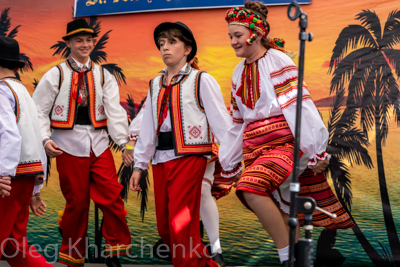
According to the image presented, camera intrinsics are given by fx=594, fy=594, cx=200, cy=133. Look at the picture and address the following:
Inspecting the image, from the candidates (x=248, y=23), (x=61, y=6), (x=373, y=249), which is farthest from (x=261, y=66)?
(x=61, y=6)

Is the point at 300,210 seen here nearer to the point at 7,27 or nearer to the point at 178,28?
the point at 178,28

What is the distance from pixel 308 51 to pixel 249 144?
146 cm

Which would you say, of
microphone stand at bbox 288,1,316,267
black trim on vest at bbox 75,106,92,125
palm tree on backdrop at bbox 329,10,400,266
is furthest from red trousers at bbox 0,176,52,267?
palm tree on backdrop at bbox 329,10,400,266

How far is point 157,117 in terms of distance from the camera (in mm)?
4012

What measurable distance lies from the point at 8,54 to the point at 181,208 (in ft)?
4.88

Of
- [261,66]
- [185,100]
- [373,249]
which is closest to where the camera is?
[261,66]

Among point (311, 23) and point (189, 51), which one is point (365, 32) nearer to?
point (311, 23)

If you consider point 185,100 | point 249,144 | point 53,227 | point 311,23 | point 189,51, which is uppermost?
point 311,23

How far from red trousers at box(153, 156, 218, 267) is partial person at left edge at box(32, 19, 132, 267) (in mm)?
760

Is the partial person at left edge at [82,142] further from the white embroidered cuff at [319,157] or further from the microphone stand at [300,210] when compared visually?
the microphone stand at [300,210]

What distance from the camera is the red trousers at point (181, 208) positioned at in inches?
147

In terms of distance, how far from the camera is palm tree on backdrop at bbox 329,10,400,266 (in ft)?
14.7

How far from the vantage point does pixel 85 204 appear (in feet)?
15.2

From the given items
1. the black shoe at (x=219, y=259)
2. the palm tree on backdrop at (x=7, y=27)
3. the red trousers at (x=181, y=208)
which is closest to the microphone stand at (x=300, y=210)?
the red trousers at (x=181, y=208)
